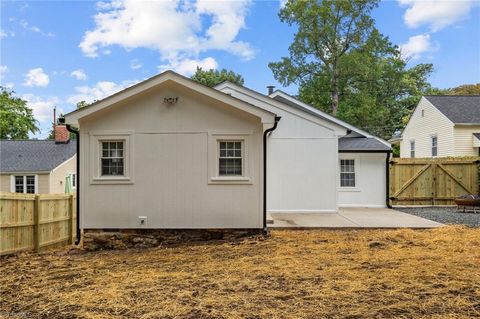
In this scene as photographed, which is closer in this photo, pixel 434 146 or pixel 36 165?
pixel 434 146

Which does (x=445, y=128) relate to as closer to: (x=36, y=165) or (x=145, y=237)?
(x=145, y=237)

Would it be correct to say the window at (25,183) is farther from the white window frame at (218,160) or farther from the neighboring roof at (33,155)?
the white window frame at (218,160)

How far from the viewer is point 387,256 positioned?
6.30 m

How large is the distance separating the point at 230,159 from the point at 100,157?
9.66ft

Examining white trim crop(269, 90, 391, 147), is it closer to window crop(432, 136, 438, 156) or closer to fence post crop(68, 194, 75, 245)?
window crop(432, 136, 438, 156)

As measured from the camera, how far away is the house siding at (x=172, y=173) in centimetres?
802

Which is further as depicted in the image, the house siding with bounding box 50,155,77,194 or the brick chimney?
the brick chimney

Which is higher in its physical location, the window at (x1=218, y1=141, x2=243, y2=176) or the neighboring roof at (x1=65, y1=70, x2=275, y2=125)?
the neighboring roof at (x1=65, y1=70, x2=275, y2=125)

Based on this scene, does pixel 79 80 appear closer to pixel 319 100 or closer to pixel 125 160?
pixel 319 100

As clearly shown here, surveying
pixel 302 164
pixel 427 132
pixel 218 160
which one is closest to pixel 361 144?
pixel 302 164

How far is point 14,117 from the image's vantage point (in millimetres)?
33250

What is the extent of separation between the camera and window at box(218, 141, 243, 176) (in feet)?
26.6

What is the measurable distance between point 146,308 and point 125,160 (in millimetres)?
4590

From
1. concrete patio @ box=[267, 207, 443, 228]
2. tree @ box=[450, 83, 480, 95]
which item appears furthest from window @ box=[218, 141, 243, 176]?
tree @ box=[450, 83, 480, 95]
